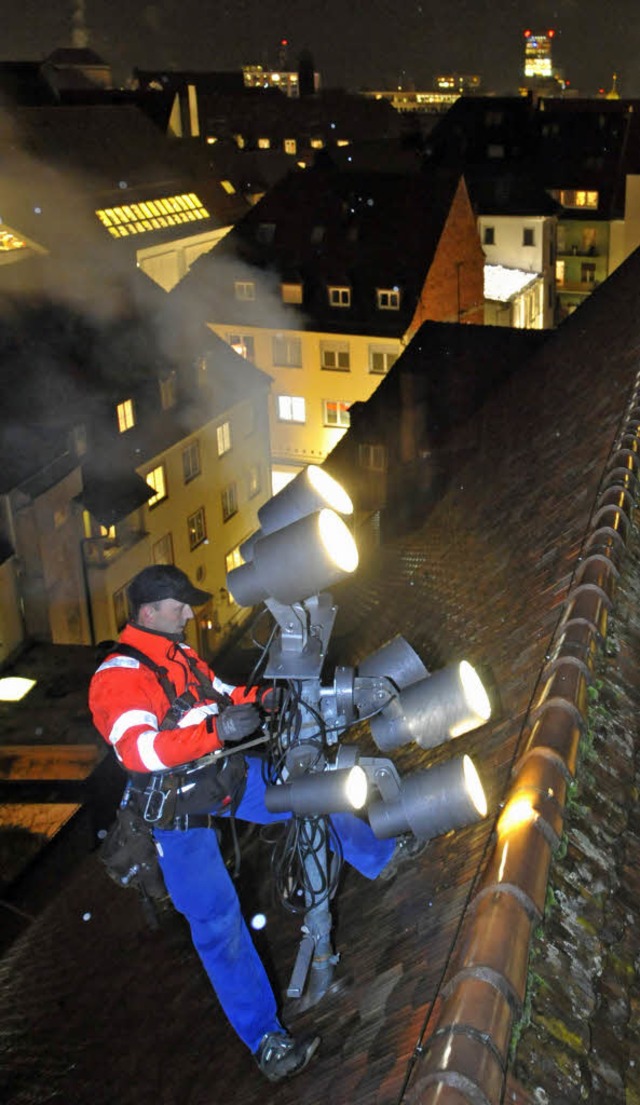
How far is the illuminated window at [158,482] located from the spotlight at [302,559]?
23.5 metres

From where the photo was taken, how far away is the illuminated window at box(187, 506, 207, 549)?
30.8 m

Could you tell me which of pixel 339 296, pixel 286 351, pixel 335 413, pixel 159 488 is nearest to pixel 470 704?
pixel 159 488

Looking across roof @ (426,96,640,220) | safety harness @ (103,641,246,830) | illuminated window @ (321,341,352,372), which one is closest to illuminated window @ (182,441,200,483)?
illuminated window @ (321,341,352,372)

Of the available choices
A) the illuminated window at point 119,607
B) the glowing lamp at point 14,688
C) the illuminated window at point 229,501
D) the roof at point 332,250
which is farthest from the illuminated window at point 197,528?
the glowing lamp at point 14,688

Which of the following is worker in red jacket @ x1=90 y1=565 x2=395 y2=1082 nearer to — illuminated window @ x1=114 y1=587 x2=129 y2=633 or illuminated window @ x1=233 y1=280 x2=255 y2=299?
illuminated window @ x1=114 y1=587 x2=129 y2=633

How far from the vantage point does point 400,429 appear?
1962 cm

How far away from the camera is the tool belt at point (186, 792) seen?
5.61 metres

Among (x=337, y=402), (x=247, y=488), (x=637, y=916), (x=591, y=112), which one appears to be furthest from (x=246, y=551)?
(x=591, y=112)

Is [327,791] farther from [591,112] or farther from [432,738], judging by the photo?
[591,112]

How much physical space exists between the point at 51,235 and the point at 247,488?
503 inches

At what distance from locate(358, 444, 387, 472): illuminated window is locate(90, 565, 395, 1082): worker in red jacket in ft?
43.5

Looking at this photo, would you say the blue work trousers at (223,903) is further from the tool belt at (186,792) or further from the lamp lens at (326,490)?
the lamp lens at (326,490)

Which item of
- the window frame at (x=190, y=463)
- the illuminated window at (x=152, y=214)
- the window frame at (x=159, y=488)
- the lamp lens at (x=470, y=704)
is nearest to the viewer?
the lamp lens at (x=470, y=704)

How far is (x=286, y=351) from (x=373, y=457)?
60.5 ft
